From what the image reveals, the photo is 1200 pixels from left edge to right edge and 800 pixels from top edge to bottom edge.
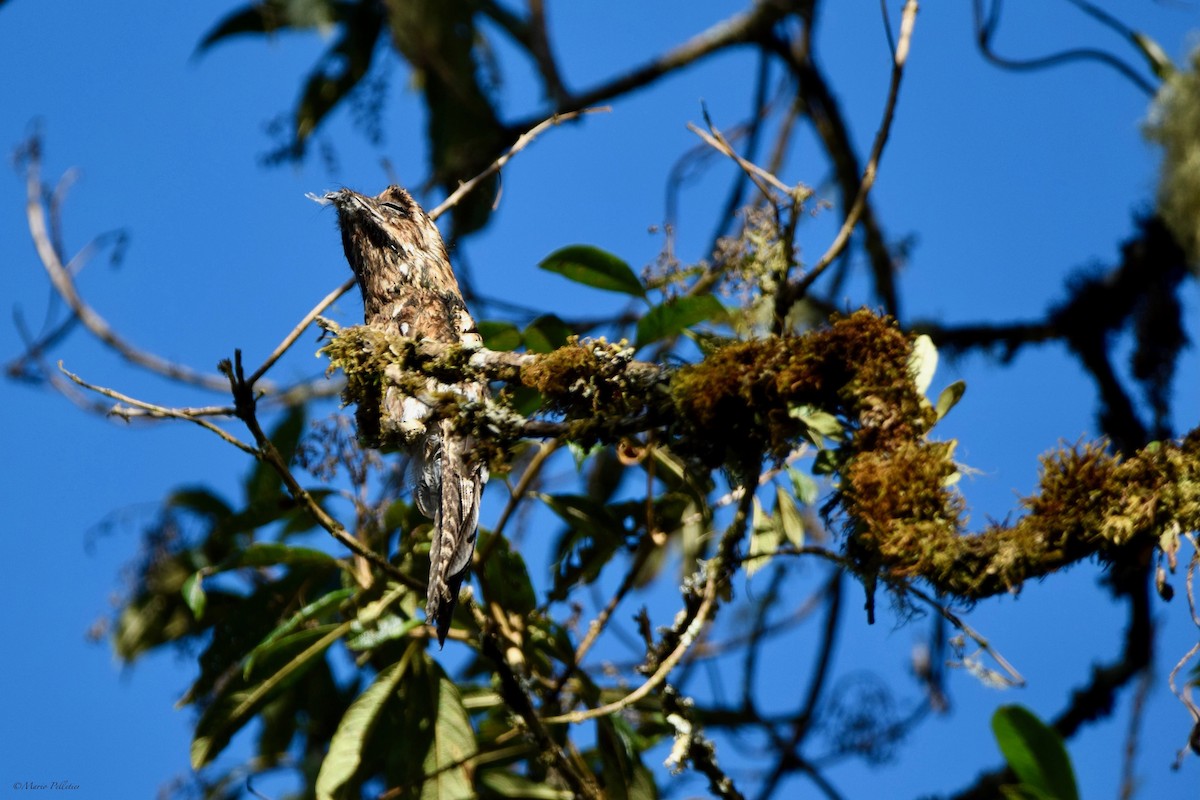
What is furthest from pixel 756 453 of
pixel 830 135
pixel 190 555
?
pixel 830 135

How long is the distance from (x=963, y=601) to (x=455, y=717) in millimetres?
1281

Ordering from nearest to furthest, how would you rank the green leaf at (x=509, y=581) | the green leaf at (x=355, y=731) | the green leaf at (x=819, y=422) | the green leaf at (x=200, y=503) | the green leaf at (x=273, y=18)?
the green leaf at (x=819, y=422) → the green leaf at (x=355, y=731) → the green leaf at (x=509, y=581) → the green leaf at (x=200, y=503) → the green leaf at (x=273, y=18)

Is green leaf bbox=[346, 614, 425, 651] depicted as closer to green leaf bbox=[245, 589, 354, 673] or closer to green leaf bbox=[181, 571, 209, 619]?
green leaf bbox=[245, 589, 354, 673]

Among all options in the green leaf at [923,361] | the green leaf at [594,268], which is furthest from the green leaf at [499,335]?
the green leaf at [923,361]

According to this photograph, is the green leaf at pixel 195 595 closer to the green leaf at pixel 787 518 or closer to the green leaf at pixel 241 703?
the green leaf at pixel 241 703

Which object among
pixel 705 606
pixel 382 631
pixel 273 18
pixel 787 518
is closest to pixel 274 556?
pixel 382 631

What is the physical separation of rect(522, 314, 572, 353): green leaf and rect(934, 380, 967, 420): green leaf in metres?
Answer: 0.86

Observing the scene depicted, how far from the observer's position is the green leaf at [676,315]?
238 cm

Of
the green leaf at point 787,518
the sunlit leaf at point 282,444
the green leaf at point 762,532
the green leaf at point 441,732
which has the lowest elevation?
the green leaf at point 441,732

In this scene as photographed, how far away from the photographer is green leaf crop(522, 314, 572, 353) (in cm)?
258

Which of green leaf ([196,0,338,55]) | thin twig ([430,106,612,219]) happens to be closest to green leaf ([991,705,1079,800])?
thin twig ([430,106,612,219])

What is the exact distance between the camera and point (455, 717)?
2641 millimetres

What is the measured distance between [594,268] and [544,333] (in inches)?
7.9

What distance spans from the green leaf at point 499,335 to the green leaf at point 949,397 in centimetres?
96
